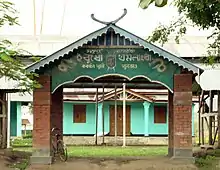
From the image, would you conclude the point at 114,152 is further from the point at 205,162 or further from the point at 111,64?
the point at 111,64

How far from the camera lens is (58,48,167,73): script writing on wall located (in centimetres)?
1455

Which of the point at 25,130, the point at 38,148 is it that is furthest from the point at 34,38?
the point at 38,148

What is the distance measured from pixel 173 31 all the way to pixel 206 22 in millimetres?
4332

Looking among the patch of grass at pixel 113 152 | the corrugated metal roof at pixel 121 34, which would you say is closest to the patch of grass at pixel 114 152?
the patch of grass at pixel 113 152

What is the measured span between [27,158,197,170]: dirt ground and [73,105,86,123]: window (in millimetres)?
17395

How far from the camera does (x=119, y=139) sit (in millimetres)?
29922

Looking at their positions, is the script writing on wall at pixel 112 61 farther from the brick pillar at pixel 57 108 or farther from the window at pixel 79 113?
the window at pixel 79 113

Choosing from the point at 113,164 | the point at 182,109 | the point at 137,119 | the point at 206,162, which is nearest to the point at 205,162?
the point at 206,162

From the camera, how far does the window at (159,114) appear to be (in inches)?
1288

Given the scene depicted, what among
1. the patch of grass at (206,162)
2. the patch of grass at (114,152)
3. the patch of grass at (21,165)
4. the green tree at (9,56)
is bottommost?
the patch of grass at (114,152)

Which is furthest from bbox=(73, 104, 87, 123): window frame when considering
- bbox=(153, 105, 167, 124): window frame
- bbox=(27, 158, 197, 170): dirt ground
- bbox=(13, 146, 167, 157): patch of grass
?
bbox=(27, 158, 197, 170): dirt ground

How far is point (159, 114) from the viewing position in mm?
32938

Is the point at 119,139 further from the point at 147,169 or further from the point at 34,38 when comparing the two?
the point at 147,169

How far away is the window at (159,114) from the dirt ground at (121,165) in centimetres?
1759
